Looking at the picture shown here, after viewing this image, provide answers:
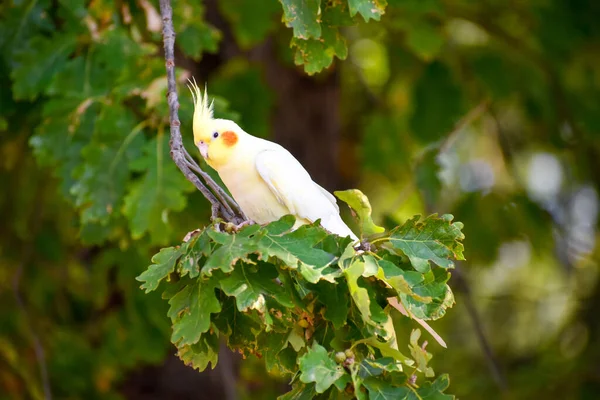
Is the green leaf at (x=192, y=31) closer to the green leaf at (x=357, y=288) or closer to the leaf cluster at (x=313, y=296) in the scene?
the leaf cluster at (x=313, y=296)

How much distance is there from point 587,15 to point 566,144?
943 millimetres

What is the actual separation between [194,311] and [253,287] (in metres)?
0.16

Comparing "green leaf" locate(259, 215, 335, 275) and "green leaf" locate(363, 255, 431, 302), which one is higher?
"green leaf" locate(259, 215, 335, 275)

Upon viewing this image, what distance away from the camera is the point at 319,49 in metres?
2.90

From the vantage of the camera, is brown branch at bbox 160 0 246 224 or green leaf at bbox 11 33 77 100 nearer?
brown branch at bbox 160 0 246 224

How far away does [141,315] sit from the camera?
529 centimetres

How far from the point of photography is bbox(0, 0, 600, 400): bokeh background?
3.71 metres

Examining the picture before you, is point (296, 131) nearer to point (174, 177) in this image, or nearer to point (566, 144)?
point (566, 144)

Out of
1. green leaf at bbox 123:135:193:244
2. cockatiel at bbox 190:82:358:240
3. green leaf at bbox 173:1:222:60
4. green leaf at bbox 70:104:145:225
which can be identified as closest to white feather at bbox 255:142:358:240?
cockatiel at bbox 190:82:358:240

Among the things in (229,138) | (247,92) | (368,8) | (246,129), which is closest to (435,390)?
(229,138)

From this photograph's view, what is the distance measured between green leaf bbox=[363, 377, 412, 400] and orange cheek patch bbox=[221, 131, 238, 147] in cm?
88

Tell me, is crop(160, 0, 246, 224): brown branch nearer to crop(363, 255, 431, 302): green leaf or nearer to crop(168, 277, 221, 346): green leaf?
crop(168, 277, 221, 346): green leaf

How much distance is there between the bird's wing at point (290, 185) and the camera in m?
2.60

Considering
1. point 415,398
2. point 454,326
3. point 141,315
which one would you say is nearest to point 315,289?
point 415,398
